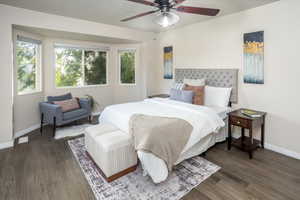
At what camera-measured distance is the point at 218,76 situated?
392 cm

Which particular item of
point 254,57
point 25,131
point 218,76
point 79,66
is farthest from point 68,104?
point 254,57

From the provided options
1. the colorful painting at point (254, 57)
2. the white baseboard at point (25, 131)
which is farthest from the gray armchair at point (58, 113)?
the colorful painting at point (254, 57)

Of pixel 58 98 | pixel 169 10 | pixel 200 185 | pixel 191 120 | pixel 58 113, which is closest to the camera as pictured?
pixel 200 185

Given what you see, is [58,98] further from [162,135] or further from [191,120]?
[191,120]

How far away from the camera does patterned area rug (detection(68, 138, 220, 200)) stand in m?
2.02

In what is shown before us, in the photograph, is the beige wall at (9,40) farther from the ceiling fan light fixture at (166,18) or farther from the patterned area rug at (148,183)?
the ceiling fan light fixture at (166,18)

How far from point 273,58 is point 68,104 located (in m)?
4.52

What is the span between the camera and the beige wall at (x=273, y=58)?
285cm

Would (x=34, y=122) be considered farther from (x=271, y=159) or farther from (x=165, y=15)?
(x=271, y=159)

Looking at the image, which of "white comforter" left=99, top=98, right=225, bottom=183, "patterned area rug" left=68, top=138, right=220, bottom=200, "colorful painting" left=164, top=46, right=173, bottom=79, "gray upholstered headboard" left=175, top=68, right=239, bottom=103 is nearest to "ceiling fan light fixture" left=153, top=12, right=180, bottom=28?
"white comforter" left=99, top=98, right=225, bottom=183

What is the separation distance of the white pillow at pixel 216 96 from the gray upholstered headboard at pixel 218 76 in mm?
177

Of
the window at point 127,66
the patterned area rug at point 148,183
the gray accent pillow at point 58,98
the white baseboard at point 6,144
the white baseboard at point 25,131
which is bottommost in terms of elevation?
the patterned area rug at point 148,183

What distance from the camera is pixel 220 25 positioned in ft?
12.6

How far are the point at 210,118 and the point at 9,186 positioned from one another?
299 centimetres
